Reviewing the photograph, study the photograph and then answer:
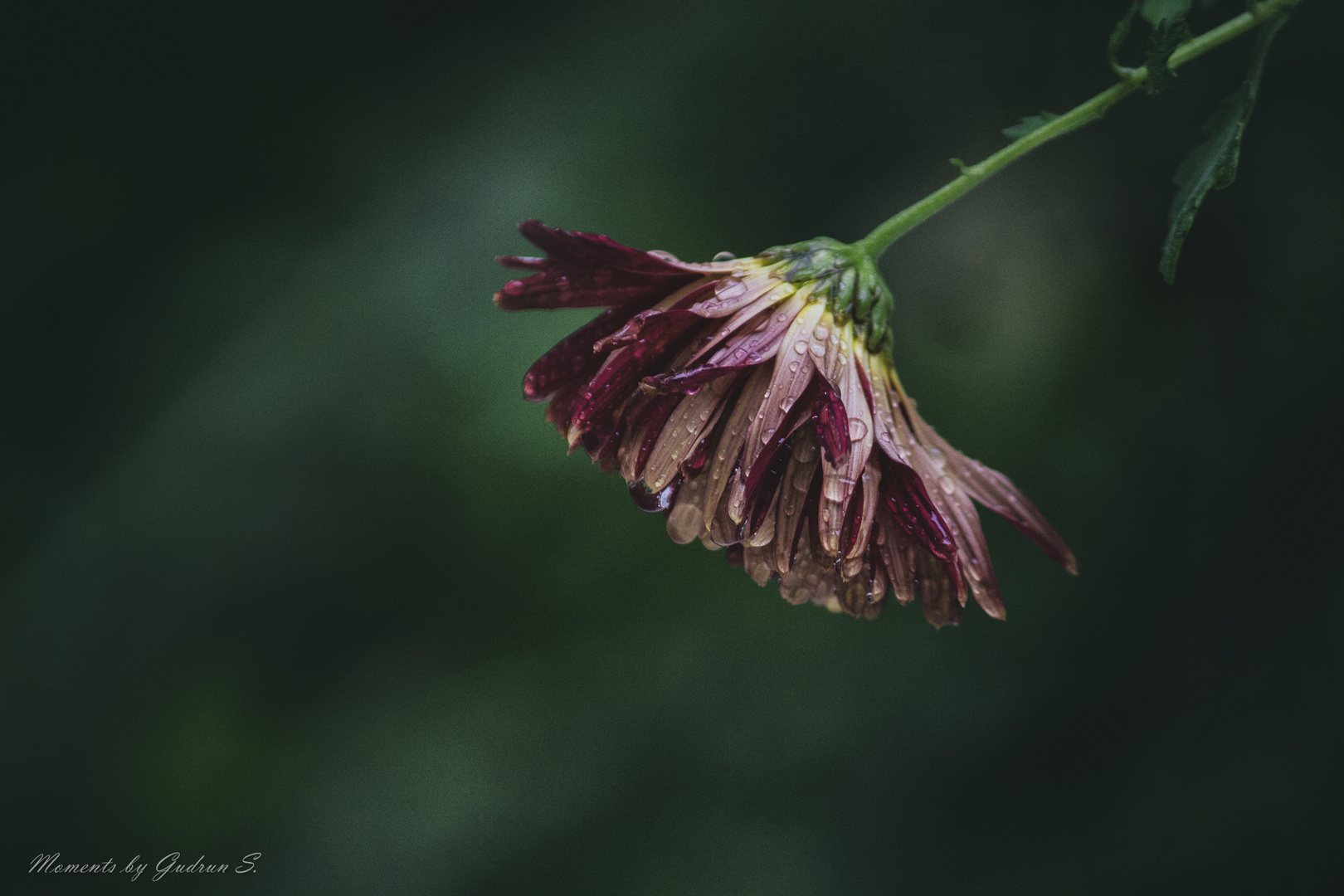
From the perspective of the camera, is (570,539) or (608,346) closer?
(608,346)

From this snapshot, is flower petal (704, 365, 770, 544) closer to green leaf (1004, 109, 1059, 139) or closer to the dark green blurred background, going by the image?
green leaf (1004, 109, 1059, 139)

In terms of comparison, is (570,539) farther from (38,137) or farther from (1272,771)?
(1272,771)

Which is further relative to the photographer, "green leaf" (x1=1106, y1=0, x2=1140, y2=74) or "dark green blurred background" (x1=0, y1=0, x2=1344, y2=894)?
"dark green blurred background" (x1=0, y1=0, x2=1344, y2=894)

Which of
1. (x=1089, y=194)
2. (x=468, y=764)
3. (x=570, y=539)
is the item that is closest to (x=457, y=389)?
(x=570, y=539)

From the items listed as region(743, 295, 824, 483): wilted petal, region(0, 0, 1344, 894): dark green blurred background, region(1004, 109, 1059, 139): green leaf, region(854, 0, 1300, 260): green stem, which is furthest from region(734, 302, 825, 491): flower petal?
region(0, 0, 1344, 894): dark green blurred background

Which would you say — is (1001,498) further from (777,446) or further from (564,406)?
(564,406)

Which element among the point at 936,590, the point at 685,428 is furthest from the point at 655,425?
the point at 936,590
